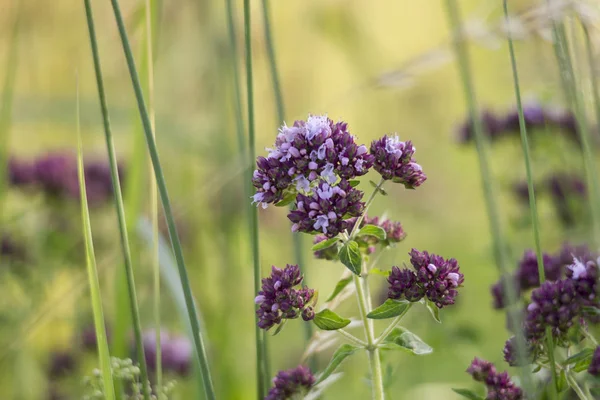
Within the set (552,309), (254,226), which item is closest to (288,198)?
(254,226)

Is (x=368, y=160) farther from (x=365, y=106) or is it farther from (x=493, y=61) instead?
(x=493, y=61)

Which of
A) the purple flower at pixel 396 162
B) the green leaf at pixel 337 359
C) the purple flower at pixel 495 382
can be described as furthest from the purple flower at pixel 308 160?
the purple flower at pixel 495 382

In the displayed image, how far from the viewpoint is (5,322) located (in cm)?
218

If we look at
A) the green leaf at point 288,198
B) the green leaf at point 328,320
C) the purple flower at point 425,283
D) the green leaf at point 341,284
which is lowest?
the green leaf at point 328,320

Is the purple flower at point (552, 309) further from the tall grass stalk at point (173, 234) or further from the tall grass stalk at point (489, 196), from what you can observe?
the tall grass stalk at point (173, 234)

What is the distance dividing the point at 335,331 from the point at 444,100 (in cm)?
460

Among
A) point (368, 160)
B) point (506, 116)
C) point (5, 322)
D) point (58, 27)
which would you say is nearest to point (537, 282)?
point (368, 160)

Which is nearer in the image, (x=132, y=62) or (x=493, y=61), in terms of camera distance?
(x=132, y=62)

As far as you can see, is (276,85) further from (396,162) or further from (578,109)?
(578,109)

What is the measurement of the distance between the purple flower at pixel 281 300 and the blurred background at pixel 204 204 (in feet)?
1.40

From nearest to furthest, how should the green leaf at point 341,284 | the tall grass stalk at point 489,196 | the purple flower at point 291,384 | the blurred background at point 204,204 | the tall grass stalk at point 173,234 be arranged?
the tall grass stalk at point 489,196 → the tall grass stalk at point 173,234 → the purple flower at point 291,384 → the green leaf at point 341,284 → the blurred background at point 204,204

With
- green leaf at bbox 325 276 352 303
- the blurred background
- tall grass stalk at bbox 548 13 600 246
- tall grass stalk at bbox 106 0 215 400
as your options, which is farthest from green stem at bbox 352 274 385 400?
the blurred background

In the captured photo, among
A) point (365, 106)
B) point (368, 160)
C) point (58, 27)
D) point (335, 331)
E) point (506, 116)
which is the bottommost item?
point (335, 331)

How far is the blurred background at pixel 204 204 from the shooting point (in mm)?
1793
